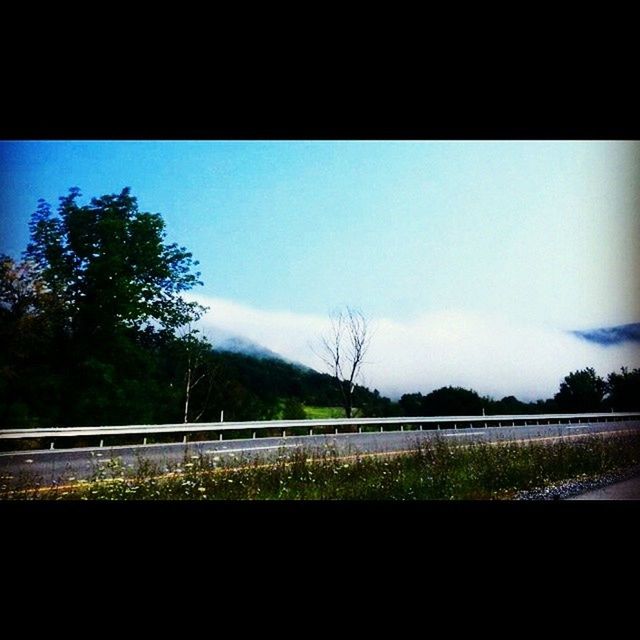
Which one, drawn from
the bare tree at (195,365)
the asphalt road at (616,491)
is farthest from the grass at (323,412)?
the asphalt road at (616,491)

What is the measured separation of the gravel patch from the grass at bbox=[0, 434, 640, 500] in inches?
5.4

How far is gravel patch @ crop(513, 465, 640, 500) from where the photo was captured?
4.50 m

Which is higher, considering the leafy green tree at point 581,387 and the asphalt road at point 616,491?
the leafy green tree at point 581,387

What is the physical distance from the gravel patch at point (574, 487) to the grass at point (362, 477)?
14 centimetres

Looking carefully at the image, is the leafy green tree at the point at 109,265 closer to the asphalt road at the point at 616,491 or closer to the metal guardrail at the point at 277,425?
the metal guardrail at the point at 277,425

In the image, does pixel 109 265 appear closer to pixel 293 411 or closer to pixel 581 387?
pixel 293 411

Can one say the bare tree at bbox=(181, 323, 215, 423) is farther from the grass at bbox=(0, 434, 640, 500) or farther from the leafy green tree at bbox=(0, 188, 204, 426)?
the grass at bbox=(0, 434, 640, 500)

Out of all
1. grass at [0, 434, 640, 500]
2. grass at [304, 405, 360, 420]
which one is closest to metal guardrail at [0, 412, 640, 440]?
grass at [304, 405, 360, 420]

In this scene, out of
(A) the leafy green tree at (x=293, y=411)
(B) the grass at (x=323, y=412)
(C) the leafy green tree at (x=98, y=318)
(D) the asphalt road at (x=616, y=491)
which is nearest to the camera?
(D) the asphalt road at (x=616, y=491)

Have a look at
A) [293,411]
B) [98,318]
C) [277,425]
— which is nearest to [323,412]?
[293,411]

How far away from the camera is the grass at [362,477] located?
4.55m
